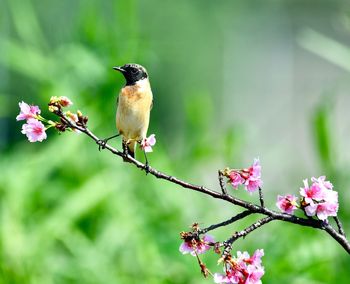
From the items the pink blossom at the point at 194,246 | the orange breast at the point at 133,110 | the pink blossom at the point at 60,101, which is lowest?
the pink blossom at the point at 194,246

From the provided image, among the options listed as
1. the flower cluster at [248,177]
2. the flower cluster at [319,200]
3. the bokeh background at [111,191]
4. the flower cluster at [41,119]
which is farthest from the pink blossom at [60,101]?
the bokeh background at [111,191]

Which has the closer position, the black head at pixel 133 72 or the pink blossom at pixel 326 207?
the pink blossom at pixel 326 207

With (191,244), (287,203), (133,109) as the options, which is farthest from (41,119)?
(133,109)

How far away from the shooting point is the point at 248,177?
1.37m

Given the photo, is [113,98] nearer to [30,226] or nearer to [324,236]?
[30,226]

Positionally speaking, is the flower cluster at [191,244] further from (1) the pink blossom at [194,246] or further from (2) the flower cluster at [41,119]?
(2) the flower cluster at [41,119]

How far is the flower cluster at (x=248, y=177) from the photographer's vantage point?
1.36m

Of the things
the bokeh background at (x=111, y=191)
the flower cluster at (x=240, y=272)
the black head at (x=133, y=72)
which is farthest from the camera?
the bokeh background at (x=111, y=191)

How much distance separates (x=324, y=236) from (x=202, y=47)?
6.27 metres

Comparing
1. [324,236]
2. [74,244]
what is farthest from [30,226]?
[324,236]

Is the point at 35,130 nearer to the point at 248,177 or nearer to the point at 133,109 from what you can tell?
the point at 248,177

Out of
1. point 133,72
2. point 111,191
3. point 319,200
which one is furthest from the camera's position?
point 111,191

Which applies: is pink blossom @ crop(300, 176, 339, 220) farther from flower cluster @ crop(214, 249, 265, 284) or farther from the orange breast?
the orange breast

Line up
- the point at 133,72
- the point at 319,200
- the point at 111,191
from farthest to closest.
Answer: the point at 111,191, the point at 133,72, the point at 319,200
